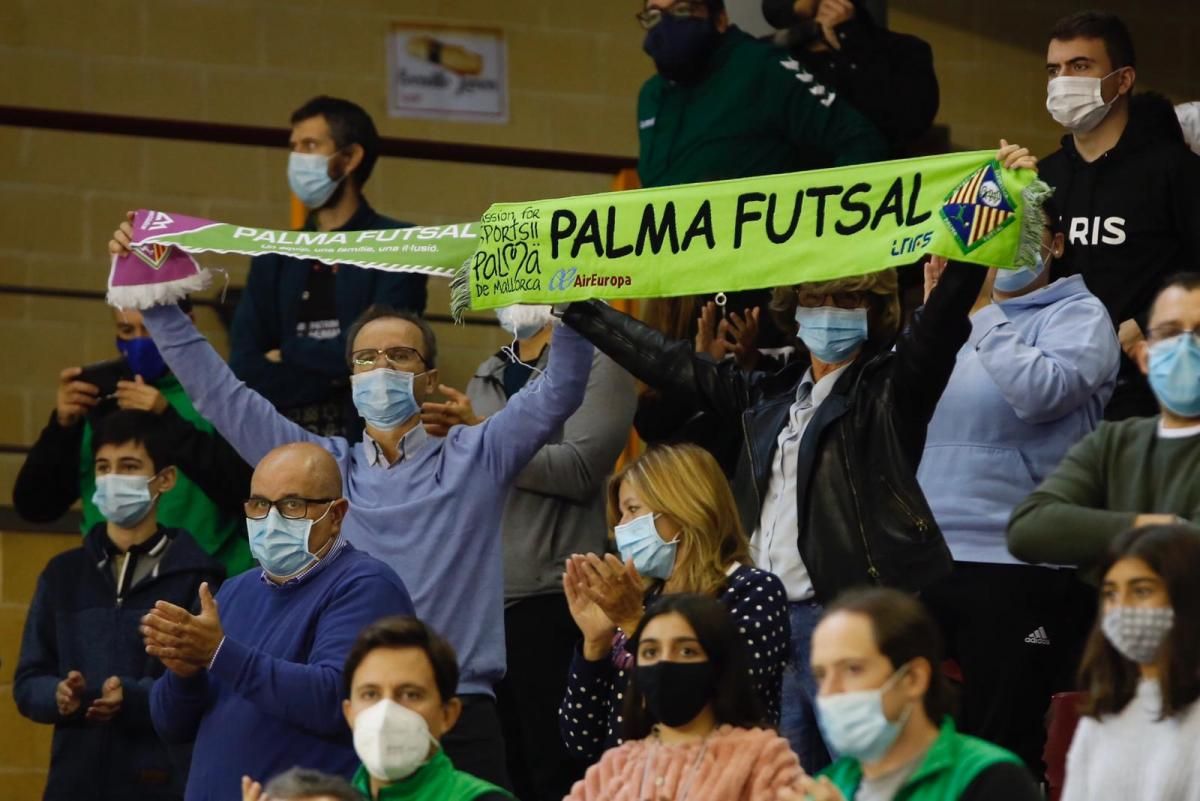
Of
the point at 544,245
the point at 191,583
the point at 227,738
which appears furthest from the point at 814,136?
the point at 227,738

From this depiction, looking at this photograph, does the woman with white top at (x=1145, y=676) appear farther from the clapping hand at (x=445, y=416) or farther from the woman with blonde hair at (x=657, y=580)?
the clapping hand at (x=445, y=416)

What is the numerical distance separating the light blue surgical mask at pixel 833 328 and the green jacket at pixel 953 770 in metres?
1.68

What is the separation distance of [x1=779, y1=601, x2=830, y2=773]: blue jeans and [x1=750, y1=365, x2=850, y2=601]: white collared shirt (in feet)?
0.32

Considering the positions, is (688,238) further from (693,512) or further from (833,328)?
(693,512)

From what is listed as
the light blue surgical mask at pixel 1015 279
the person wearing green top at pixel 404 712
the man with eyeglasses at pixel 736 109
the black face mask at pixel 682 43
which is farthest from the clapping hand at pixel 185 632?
the black face mask at pixel 682 43

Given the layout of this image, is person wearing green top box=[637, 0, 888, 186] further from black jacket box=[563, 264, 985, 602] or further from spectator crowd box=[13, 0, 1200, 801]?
black jacket box=[563, 264, 985, 602]

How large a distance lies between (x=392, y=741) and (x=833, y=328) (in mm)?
1603

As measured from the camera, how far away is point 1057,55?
689 centimetres

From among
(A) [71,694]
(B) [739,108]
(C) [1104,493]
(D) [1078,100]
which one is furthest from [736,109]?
(C) [1104,493]

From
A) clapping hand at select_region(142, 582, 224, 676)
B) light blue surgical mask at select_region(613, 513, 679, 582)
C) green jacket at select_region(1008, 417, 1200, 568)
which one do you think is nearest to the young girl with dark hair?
light blue surgical mask at select_region(613, 513, 679, 582)

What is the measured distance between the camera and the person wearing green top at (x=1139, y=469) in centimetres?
516

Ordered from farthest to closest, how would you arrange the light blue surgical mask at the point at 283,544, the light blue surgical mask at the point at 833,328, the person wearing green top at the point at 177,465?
the person wearing green top at the point at 177,465 → the light blue surgical mask at the point at 833,328 → the light blue surgical mask at the point at 283,544

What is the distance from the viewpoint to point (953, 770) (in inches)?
→ 173

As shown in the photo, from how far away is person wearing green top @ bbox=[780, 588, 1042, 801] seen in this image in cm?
438
